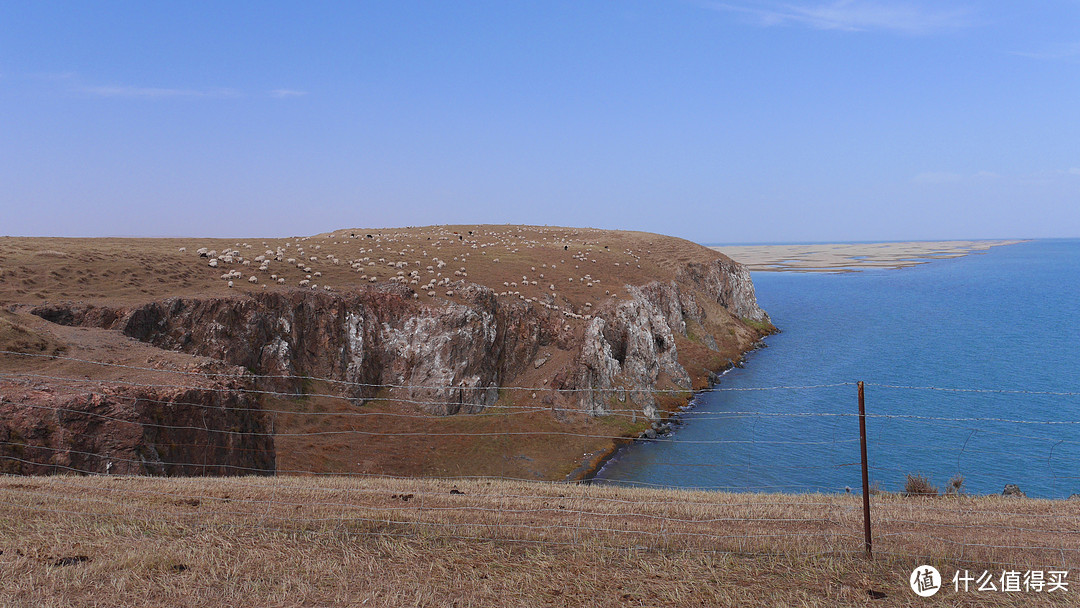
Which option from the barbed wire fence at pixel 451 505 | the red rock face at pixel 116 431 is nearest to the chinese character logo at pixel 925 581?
the barbed wire fence at pixel 451 505

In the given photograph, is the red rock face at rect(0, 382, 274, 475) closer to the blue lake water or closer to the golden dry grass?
the golden dry grass

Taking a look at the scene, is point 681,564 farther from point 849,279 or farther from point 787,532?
point 849,279

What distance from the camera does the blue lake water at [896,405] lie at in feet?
99.9

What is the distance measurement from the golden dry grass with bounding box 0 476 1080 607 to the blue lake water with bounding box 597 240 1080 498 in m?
2.37

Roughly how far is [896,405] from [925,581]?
3996 cm

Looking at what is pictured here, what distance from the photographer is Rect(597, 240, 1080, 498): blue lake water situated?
30.4m

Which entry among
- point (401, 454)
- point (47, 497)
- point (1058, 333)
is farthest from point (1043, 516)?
point (1058, 333)

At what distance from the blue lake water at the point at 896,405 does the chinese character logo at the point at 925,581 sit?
255 centimetres

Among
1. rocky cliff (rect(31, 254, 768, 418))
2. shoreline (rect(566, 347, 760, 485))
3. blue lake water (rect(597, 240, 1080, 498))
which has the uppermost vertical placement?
rocky cliff (rect(31, 254, 768, 418))

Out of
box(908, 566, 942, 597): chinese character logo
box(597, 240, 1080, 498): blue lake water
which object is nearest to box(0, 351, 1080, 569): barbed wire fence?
box(908, 566, 942, 597): chinese character logo

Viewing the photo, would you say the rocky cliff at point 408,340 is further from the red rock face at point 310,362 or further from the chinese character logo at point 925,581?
the chinese character logo at point 925,581

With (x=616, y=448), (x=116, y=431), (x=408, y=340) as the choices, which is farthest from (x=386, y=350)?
(x=116, y=431)

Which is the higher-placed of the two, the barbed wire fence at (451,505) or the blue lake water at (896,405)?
the barbed wire fence at (451,505)

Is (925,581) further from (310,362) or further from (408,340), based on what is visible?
(408,340)
